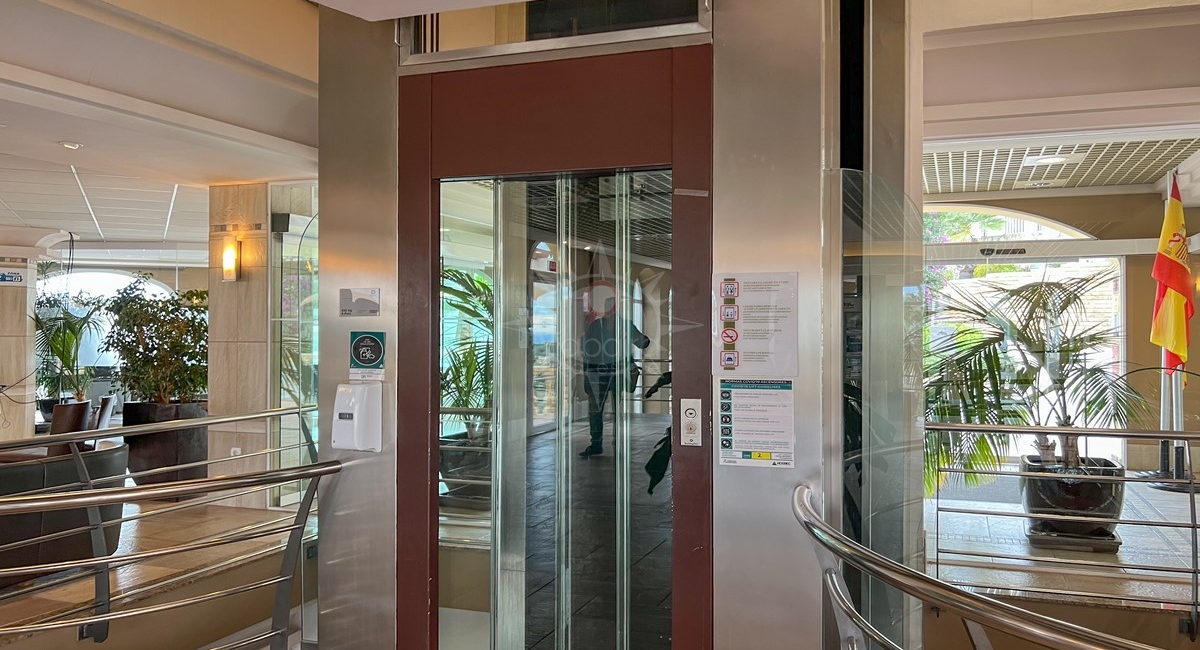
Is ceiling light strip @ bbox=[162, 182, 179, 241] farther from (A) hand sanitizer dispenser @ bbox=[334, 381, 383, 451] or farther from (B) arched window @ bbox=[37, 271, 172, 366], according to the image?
(A) hand sanitizer dispenser @ bbox=[334, 381, 383, 451]

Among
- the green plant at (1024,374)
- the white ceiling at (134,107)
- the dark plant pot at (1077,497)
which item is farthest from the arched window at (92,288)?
the dark plant pot at (1077,497)

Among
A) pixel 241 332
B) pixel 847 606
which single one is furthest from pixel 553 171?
pixel 241 332

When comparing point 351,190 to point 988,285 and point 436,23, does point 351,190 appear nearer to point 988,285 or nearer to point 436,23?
point 436,23

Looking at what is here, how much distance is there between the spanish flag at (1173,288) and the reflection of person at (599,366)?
3.83 metres

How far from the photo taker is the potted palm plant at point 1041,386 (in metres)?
4.90

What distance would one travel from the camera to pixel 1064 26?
4016mm

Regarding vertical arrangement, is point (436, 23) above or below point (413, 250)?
above

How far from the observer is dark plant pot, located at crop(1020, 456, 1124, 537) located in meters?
4.86

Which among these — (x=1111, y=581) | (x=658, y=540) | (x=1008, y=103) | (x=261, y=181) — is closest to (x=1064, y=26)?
(x=1008, y=103)

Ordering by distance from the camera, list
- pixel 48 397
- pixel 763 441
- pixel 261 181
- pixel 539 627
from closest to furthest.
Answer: pixel 763 441
pixel 539 627
pixel 261 181
pixel 48 397

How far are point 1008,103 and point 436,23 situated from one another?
11.2 ft

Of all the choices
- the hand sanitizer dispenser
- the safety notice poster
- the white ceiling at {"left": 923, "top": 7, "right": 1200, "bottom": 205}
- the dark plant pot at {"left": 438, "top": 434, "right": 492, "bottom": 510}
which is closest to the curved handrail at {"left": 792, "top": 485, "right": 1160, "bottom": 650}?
the safety notice poster

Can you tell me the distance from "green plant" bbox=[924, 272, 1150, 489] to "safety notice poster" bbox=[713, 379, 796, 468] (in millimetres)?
2775

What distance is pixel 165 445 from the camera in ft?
24.2
